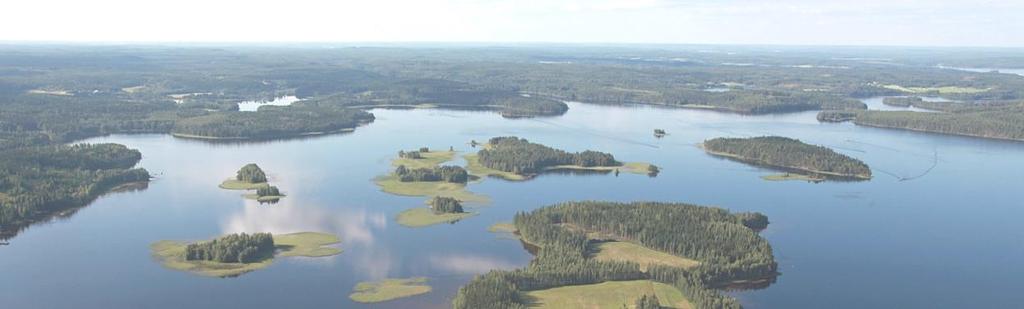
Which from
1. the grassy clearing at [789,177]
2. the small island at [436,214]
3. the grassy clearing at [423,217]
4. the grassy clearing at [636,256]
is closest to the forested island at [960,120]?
the grassy clearing at [789,177]

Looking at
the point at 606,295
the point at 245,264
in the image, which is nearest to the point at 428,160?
the point at 245,264

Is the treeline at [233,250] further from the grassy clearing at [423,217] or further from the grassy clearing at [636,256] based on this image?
the grassy clearing at [636,256]

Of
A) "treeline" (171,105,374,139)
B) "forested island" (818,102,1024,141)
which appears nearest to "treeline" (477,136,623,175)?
"treeline" (171,105,374,139)

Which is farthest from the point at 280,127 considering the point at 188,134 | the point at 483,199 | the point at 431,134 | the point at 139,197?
the point at 483,199

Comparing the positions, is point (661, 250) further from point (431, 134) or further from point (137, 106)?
point (137, 106)

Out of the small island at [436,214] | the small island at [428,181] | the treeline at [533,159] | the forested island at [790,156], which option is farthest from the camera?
the forested island at [790,156]

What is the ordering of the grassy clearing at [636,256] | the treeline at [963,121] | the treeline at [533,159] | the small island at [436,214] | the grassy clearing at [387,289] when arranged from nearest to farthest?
the grassy clearing at [387,289] → the grassy clearing at [636,256] → the small island at [436,214] → the treeline at [533,159] → the treeline at [963,121]
